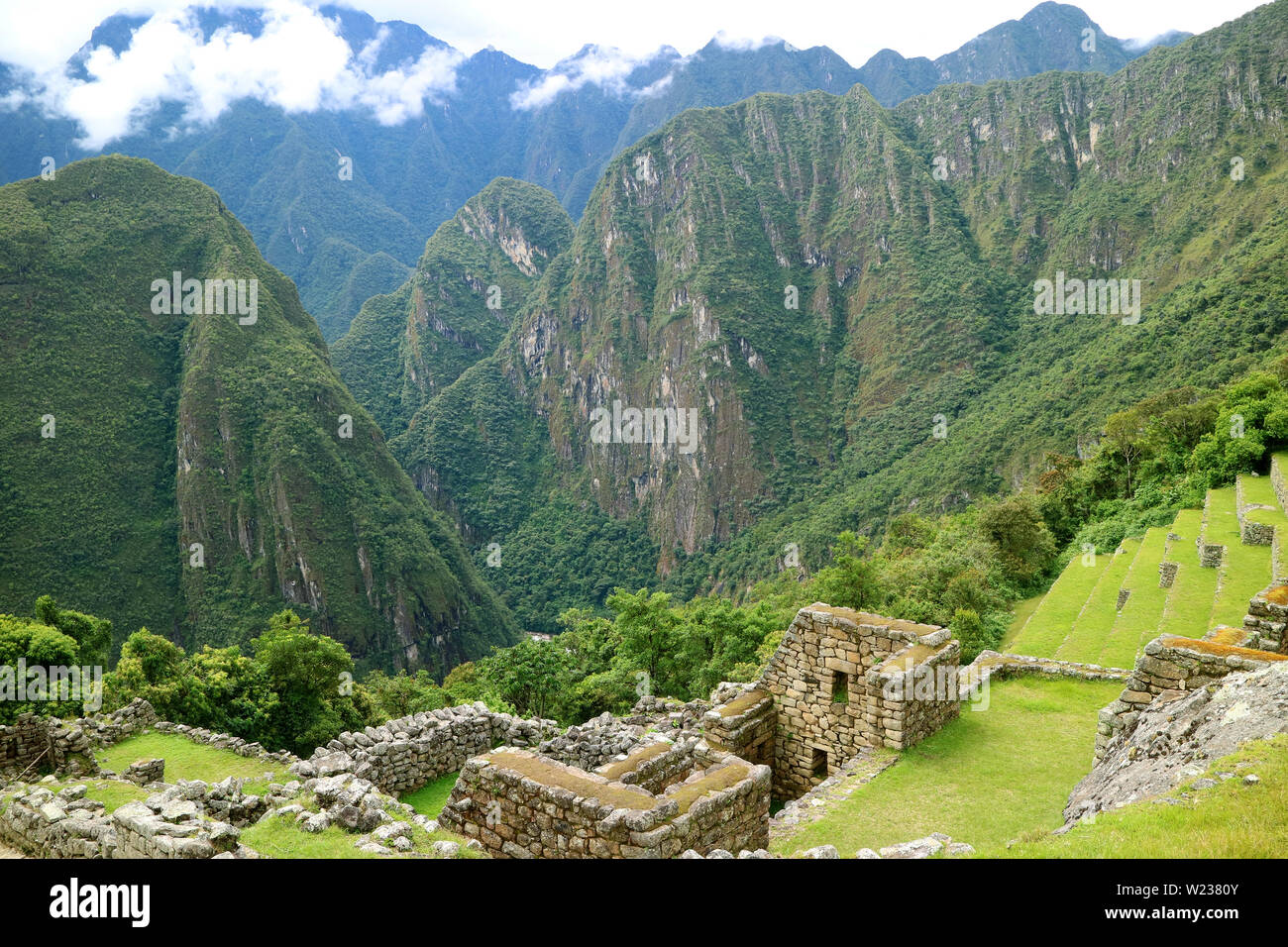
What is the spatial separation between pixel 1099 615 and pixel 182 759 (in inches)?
1031

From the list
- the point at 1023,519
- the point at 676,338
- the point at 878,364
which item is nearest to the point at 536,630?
the point at 676,338

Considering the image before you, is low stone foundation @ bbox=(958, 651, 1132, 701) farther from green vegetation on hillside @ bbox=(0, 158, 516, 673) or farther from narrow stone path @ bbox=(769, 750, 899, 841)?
green vegetation on hillside @ bbox=(0, 158, 516, 673)

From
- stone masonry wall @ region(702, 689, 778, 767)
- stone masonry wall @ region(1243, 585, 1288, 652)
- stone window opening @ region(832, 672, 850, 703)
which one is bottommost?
stone masonry wall @ region(702, 689, 778, 767)

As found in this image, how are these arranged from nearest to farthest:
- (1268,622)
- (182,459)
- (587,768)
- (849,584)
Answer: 1. (1268,622)
2. (587,768)
3. (849,584)
4. (182,459)

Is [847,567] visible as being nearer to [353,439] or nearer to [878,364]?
[353,439]

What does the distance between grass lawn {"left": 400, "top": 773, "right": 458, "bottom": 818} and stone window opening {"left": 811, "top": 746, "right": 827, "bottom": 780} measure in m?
5.13

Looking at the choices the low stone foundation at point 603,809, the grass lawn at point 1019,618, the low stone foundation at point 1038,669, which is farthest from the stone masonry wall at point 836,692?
the grass lawn at point 1019,618

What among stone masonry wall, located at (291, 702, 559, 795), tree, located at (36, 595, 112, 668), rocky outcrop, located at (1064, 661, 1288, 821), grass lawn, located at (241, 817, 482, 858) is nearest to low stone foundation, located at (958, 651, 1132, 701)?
rocky outcrop, located at (1064, 661, 1288, 821)

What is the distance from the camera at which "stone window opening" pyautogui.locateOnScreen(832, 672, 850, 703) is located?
32.7 feet

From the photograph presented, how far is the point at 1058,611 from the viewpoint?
86.1 feet

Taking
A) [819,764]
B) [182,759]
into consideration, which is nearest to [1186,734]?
[819,764]

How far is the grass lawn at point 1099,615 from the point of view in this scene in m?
20.3

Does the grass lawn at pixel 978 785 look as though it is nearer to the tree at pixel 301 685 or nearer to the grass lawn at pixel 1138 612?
the grass lawn at pixel 1138 612

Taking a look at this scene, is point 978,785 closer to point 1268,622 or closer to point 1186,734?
point 1186,734
